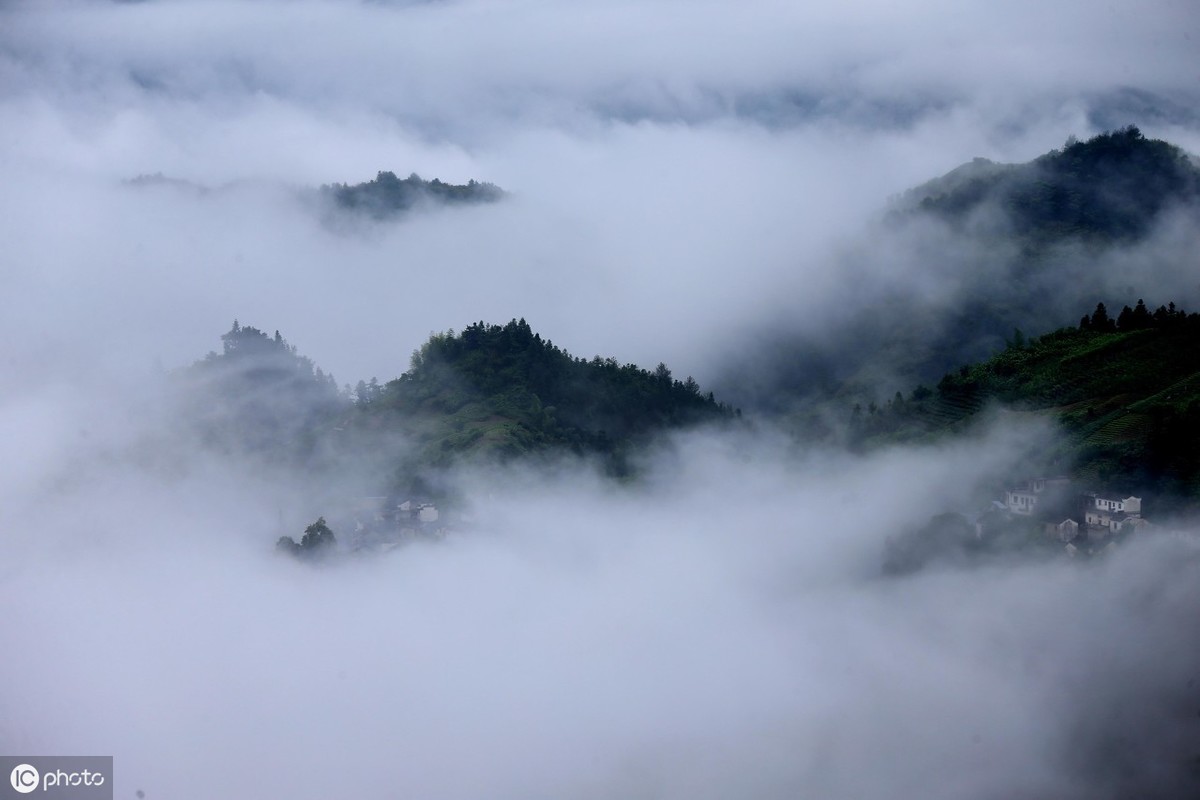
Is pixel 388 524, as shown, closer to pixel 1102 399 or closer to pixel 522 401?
pixel 522 401

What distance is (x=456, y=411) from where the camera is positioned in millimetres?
48406

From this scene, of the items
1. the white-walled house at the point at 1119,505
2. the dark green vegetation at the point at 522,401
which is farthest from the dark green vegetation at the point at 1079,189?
the white-walled house at the point at 1119,505

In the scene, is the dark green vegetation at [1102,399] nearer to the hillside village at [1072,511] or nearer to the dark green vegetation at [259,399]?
the hillside village at [1072,511]

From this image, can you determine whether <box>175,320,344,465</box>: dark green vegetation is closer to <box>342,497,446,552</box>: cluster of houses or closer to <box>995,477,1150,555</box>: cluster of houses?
<box>342,497,446,552</box>: cluster of houses

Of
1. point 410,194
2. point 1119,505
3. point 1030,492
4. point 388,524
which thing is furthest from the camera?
point 410,194

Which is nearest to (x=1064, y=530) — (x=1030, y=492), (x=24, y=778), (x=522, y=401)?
(x=1030, y=492)

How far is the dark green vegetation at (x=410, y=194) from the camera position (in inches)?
3406

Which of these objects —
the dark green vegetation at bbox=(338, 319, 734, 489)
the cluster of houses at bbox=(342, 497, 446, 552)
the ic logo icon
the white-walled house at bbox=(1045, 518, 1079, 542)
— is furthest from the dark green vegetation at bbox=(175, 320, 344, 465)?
the white-walled house at bbox=(1045, 518, 1079, 542)

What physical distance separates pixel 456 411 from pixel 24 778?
20.1m

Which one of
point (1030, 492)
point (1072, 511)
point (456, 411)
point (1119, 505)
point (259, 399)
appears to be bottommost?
point (1119, 505)

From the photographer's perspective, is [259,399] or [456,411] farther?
[259,399]

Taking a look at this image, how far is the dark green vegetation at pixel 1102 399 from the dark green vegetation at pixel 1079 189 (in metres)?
18.9

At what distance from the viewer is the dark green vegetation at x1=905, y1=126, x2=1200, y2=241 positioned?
219 ft

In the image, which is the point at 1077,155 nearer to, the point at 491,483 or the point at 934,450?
the point at 934,450
